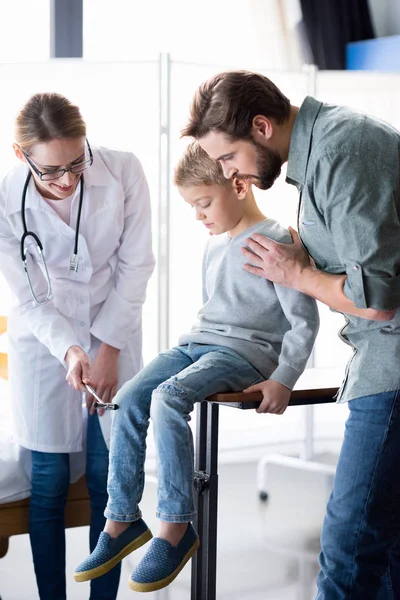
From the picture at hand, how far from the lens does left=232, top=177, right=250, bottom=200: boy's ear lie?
208cm

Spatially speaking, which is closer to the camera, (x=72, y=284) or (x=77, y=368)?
(x=77, y=368)

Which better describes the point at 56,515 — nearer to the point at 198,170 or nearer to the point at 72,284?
the point at 72,284

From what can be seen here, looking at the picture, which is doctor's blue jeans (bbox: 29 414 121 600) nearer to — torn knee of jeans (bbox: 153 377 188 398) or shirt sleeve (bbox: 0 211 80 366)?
shirt sleeve (bbox: 0 211 80 366)

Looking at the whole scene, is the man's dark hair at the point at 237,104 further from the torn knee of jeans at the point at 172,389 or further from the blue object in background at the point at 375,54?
the blue object in background at the point at 375,54

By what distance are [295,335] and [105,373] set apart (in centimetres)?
60

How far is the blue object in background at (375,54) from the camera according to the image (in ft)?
14.4

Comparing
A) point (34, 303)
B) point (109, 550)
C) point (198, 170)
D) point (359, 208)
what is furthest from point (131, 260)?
point (359, 208)

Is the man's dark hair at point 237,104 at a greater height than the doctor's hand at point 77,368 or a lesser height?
greater

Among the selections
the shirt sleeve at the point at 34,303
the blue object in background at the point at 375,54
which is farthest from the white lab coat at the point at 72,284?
the blue object in background at the point at 375,54

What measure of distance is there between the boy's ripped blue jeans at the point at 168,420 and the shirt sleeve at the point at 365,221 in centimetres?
50

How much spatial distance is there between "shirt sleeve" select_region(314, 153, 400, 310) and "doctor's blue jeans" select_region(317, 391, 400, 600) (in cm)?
21

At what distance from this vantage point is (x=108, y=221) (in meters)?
2.33

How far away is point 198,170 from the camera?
2.08 meters

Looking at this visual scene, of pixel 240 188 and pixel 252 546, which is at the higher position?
pixel 240 188
